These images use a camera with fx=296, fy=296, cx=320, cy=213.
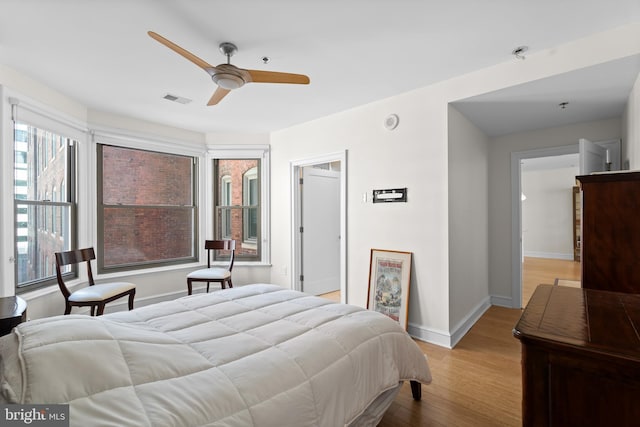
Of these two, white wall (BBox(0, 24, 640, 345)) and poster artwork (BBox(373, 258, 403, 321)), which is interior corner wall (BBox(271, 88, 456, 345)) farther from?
poster artwork (BBox(373, 258, 403, 321))

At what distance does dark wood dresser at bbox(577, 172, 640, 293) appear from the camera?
1.48 meters

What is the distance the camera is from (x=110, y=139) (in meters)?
3.98

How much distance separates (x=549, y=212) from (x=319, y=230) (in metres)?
7.67

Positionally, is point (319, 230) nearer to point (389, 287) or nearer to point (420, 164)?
point (389, 287)

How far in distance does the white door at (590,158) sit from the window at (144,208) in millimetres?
4934

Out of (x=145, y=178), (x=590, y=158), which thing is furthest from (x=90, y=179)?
(x=590, y=158)

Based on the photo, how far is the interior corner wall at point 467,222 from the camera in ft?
10.2

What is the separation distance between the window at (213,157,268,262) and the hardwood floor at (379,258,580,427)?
3058mm

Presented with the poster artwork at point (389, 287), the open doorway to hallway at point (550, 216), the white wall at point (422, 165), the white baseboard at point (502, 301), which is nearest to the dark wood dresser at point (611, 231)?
the white wall at point (422, 165)

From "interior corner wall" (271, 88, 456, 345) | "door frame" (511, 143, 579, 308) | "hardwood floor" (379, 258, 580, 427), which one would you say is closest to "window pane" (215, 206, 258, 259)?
"interior corner wall" (271, 88, 456, 345)

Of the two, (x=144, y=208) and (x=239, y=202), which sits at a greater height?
(x=239, y=202)

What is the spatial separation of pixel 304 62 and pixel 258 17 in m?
0.68

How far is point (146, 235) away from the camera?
438cm

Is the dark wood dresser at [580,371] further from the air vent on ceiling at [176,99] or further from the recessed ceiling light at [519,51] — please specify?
the air vent on ceiling at [176,99]
